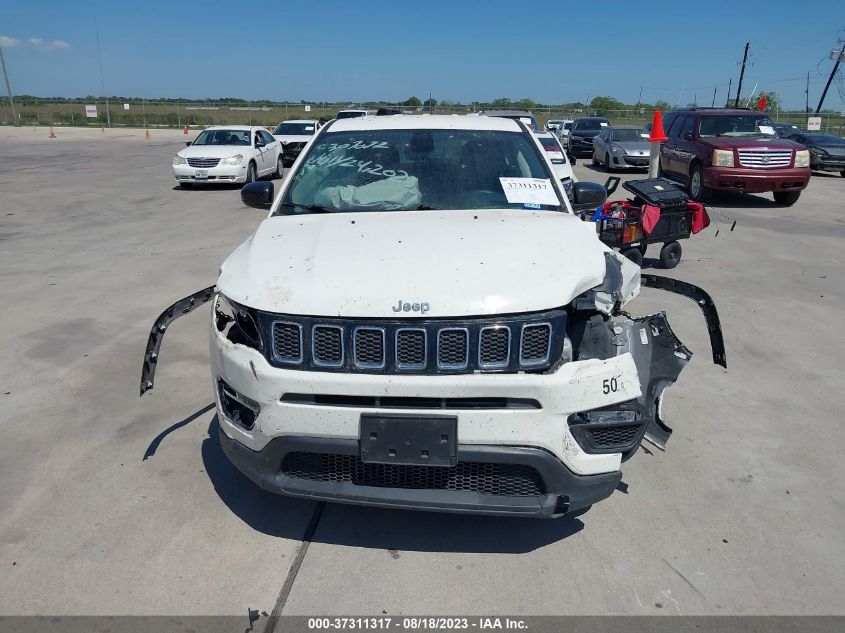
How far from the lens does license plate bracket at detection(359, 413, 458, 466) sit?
276 cm

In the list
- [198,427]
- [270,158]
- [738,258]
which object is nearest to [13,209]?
[270,158]

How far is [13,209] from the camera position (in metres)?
13.0

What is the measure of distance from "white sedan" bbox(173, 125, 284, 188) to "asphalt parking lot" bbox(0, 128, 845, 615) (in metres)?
9.98

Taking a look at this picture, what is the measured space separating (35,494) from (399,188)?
8.68 ft

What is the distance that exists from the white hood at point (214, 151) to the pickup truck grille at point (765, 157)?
11135 millimetres

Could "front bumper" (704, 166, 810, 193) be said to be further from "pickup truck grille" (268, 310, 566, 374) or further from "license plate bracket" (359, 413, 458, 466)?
"license plate bracket" (359, 413, 458, 466)

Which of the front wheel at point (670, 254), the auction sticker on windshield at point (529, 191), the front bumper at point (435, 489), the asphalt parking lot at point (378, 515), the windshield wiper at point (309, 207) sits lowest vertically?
the asphalt parking lot at point (378, 515)

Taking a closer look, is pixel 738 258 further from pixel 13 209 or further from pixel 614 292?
pixel 13 209

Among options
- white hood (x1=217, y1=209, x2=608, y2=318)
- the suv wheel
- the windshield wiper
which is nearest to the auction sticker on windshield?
white hood (x1=217, y1=209, x2=608, y2=318)

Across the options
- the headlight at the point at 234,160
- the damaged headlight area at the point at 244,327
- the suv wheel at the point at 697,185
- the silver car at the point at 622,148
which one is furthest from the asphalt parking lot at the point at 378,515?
the silver car at the point at 622,148

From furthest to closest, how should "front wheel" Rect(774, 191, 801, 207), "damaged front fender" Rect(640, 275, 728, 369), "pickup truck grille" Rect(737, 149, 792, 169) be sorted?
1. "front wheel" Rect(774, 191, 801, 207)
2. "pickup truck grille" Rect(737, 149, 792, 169)
3. "damaged front fender" Rect(640, 275, 728, 369)

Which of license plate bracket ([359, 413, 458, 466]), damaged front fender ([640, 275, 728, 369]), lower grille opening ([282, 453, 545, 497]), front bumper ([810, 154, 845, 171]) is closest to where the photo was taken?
license plate bracket ([359, 413, 458, 466])

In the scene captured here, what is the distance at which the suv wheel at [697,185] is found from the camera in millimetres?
14438

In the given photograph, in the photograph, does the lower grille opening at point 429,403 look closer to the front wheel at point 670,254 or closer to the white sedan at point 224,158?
the front wheel at point 670,254
